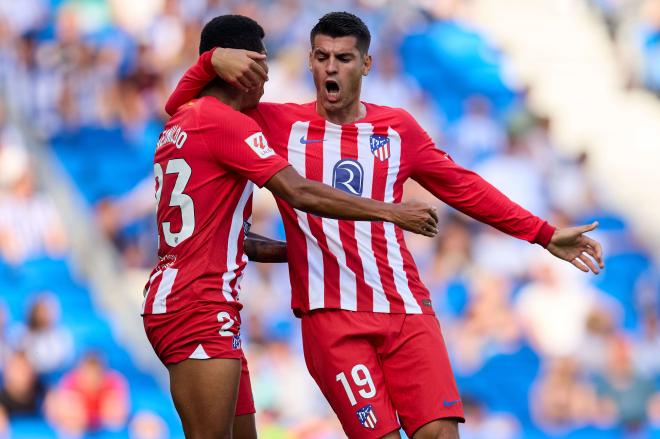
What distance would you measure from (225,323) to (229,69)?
112 centimetres

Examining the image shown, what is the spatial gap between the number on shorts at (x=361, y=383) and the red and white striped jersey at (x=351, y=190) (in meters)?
0.29

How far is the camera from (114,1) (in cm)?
1170

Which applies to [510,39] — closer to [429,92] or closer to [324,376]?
[429,92]

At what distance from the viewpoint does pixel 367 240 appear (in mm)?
5434

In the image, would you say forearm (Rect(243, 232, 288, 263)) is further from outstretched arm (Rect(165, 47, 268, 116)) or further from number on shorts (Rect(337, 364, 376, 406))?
outstretched arm (Rect(165, 47, 268, 116))

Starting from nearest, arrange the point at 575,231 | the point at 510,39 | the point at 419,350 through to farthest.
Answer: the point at 419,350, the point at 575,231, the point at 510,39

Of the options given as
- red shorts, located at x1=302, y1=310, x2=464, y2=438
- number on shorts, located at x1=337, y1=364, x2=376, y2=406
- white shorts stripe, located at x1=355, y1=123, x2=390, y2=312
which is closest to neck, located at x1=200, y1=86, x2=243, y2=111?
white shorts stripe, located at x1=355, y1=123, x2=390, y2=312

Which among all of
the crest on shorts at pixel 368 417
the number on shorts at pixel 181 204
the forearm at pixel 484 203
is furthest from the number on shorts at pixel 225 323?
the forearm at pixel 484 203

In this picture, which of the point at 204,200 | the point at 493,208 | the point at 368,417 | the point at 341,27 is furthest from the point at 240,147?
the point at 493,208

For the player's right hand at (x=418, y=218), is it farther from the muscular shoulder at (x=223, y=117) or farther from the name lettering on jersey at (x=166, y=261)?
the name lettering on jersey at (x=166, y=261)

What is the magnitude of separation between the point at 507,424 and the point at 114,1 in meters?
5.85

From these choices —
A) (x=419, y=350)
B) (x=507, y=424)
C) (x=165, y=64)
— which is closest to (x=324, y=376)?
(x=419, y=350)

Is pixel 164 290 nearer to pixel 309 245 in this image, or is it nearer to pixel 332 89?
pixel 309 245

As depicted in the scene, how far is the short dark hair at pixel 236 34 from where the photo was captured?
5.23 m
